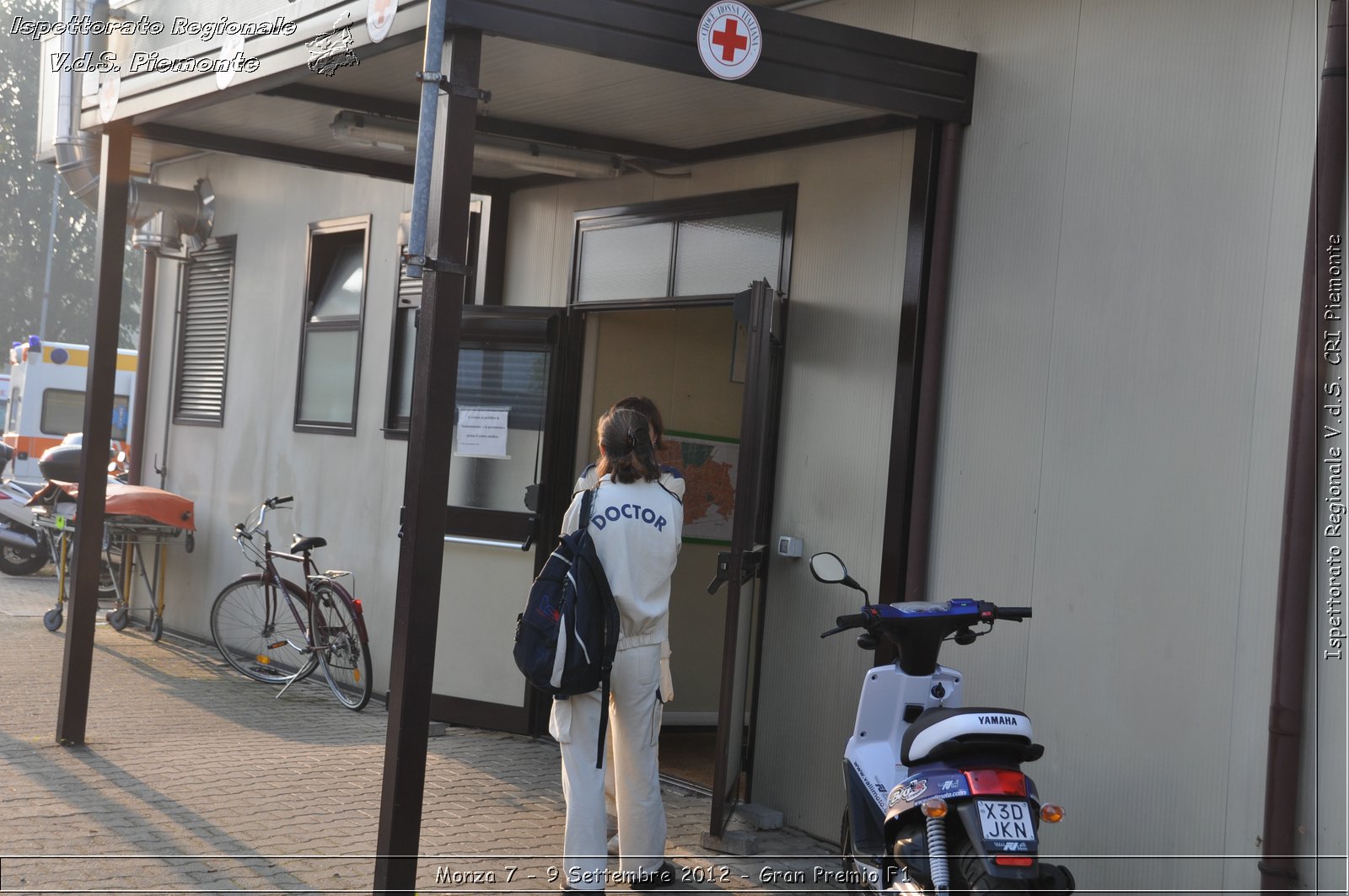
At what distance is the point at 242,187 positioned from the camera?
36.6ft

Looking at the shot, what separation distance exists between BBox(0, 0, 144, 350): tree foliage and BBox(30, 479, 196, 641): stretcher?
33.8m

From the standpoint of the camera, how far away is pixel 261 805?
616cm

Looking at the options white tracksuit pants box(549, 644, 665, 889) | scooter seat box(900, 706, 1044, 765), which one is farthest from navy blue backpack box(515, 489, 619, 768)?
scooter seat box(900, 706, 1044, 765)

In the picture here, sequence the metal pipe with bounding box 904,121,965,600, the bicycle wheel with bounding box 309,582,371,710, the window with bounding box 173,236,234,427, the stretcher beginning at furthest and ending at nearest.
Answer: the window with bounding box 173,236,234,427, the stretcher, the bicycle wheel with bounding box 309,582,371,710, the metal pipe with bounding box 904,121,965,600

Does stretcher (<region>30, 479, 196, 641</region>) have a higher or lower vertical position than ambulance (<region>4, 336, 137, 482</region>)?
lower

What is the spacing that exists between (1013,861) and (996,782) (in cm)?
22

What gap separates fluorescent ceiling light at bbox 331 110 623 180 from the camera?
6.78 m

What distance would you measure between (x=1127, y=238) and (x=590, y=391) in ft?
12.2

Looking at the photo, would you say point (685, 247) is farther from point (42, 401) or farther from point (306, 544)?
point (42, 401)

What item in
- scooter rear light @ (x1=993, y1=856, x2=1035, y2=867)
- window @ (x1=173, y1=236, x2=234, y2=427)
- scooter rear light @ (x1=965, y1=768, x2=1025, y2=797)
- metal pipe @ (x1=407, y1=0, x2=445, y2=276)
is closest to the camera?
scooter rear light @ (x1=993, y1=856, x2=1035, y2=867)

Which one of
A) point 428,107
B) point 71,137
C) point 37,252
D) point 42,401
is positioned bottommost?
point 42,401

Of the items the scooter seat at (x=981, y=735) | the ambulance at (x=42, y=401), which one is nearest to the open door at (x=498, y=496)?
the scooter seat at (x=981, y=735)

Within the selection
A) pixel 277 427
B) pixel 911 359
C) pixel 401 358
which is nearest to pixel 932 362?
pixel 911 359

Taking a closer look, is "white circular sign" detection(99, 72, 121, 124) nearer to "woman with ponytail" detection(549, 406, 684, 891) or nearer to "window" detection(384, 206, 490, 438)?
"window" detection(384, 206, 490, 438)
